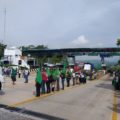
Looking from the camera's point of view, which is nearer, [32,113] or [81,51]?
[32,113]

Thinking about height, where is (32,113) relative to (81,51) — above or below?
below

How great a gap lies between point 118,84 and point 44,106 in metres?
17.6

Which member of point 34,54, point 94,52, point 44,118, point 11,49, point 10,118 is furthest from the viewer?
point 34,54

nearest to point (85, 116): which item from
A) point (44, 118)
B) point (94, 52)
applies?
point (44, 118)

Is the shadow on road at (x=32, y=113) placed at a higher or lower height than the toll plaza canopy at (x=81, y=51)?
lower

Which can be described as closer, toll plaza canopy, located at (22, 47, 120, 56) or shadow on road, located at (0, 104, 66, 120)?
shadow on road, located at (0, 104, 66, 120)

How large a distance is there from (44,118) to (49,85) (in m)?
11.3

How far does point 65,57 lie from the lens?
110625mm

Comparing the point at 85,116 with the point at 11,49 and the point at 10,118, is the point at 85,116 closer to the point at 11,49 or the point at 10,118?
the point at 10,118

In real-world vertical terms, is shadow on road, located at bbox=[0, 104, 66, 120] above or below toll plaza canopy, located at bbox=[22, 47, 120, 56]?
below

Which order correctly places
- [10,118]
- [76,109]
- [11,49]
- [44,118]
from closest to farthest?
[10,118], [44,118], [76,109], [11,49]

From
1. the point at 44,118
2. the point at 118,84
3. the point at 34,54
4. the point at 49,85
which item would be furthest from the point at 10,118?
the point at 34,54

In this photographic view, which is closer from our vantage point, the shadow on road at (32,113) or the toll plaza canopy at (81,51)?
the shadow on road at (32,113)

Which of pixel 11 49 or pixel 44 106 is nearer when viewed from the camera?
pixel 44 106
